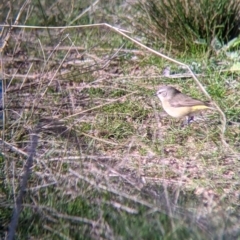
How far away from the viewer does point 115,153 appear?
16.9 feet

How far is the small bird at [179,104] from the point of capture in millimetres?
5453

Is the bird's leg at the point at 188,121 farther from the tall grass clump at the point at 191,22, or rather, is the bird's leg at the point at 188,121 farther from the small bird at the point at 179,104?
the tall grass clump at the point at 191,22

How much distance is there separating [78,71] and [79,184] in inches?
103

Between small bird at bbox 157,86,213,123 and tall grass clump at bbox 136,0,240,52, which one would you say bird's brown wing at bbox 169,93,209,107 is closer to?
small bird at bbox 157,86,213,123

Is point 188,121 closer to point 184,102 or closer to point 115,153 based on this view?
point 184,102

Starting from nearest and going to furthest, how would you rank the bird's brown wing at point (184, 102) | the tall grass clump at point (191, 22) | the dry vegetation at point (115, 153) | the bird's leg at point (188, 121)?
the dry vegetation at point (115, 153), the bird's brown wing at point (184, 102), the bird's leg at point (188, 121), the tall grass clump at point (191, 22)

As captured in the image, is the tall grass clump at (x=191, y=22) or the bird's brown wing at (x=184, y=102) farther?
the tall grass clump at (x=191, y=22)

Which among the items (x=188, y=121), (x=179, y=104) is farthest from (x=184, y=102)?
(x=188, y=121)

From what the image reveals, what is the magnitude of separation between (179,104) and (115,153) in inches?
27.0

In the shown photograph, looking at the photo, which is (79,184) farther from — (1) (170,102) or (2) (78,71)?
(2) (78,71)

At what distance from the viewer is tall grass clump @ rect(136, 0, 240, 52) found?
6617 millimetres

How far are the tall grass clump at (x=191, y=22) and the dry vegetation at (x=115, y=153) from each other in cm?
31

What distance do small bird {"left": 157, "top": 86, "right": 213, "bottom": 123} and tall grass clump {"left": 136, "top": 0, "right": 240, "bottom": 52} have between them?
118 cm

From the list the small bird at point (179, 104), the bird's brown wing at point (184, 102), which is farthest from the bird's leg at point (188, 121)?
the bird's brown wing at point (184, 102)
